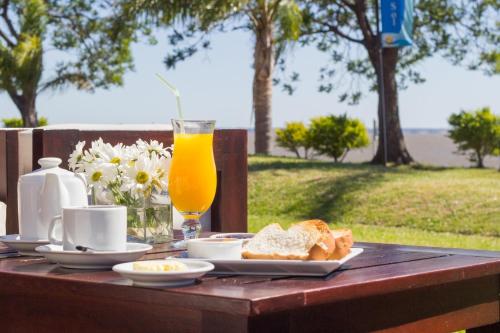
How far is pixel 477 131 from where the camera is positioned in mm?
17906

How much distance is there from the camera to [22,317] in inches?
95.7

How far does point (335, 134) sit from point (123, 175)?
16.1 metres

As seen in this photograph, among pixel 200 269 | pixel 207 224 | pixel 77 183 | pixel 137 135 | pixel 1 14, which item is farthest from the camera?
pixel 1 14

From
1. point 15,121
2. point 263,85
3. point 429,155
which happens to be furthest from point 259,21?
point 429,155

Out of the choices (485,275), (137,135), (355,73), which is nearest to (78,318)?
(485,275)

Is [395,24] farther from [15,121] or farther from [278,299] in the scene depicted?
[278,299]

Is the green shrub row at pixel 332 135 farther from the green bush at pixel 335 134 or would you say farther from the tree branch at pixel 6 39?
the tree branch at pixel 6 39

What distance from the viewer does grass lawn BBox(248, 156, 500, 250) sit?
10.1 metres

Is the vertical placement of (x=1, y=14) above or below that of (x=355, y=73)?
above

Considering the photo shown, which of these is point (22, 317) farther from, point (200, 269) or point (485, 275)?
point (485, 275)

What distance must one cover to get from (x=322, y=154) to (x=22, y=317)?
662 inches

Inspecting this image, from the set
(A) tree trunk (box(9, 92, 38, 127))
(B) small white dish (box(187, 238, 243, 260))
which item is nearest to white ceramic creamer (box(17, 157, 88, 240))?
(B) small white dish (box(187, 238, 243, 260))

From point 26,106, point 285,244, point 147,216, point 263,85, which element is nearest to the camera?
point 285,244

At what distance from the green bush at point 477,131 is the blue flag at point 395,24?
11.6ft
